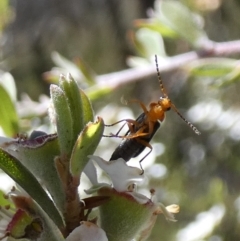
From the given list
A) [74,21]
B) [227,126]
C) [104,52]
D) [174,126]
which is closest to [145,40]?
[227,126]

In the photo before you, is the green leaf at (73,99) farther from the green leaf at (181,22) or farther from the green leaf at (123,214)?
the green leaf at (181,22)

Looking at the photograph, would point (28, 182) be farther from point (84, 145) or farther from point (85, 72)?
point (85, 72)

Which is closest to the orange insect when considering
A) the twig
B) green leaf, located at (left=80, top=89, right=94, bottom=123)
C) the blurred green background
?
green leaf, located at (left=80, top=89, right=94, bottom=123)

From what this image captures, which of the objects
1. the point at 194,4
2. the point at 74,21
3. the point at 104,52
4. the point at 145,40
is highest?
the point at 74,21

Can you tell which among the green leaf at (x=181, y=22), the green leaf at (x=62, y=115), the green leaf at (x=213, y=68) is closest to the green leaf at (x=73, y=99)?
the green leaf at (x=62, y=115)

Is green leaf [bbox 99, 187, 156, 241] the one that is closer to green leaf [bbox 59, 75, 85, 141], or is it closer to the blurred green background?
green leaf [bbox 59, 75, 85, 141]

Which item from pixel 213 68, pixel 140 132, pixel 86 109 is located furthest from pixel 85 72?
pixel 86 109

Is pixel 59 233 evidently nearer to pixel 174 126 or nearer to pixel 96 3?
pixel 174 126
